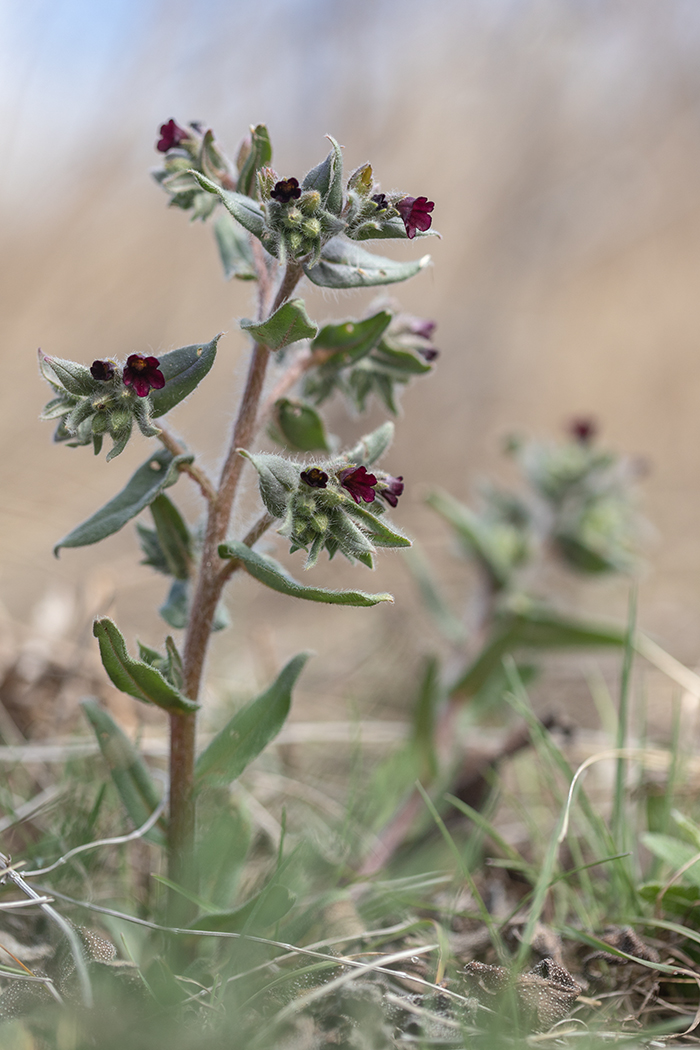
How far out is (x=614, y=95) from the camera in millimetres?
6871

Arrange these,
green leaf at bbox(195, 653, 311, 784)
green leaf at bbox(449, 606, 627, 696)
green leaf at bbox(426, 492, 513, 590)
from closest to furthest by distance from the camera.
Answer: green leaf at bbox(195, 653, 311, 784) < green leaf at bbox(449, 606, 627, 696) < green leaf at bbox(426, 492, 513, 590)

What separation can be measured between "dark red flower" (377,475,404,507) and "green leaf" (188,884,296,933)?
73cm

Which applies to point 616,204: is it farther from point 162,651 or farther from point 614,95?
point 162,651


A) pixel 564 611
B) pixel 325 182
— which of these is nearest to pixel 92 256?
pixel 564 611

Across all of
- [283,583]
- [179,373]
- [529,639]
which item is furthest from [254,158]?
[529,639]

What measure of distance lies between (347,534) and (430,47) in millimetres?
6769

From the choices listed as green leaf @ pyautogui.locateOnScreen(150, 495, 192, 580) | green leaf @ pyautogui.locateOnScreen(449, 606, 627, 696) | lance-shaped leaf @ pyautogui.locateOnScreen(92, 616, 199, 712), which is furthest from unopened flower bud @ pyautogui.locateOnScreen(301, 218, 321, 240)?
green leaf @ pyautogui.locateOnScreen(449, 606, 627, 696)

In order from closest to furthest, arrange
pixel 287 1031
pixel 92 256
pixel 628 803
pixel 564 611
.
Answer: pixel 287 1031 < pixel 628 803 < pixel 564 611 < pixel 92 256

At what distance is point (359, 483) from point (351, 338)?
1.70ft

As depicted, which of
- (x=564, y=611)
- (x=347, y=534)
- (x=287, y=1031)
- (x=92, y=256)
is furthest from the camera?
(x=92, y=256)

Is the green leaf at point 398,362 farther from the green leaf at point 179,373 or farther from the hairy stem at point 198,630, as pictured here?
the green leaf at point 179,373

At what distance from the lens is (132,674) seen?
58.2 inches

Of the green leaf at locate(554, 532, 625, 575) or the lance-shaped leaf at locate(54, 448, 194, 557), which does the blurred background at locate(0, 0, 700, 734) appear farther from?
the lance-shaped leaf at locate(54, 448, 194, 557)

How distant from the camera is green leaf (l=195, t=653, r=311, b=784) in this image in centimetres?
162
